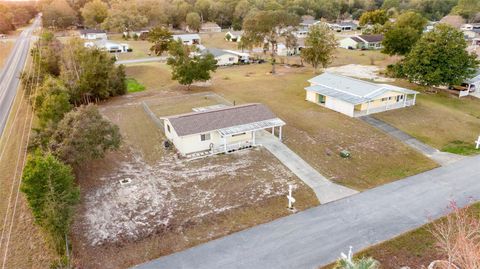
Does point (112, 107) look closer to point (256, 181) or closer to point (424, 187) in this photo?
point (256, 181)

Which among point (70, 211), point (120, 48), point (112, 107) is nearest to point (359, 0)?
point (120, 48)

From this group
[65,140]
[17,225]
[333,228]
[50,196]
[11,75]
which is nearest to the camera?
[50,196]

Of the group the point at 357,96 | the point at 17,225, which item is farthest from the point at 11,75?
the point at 357,96

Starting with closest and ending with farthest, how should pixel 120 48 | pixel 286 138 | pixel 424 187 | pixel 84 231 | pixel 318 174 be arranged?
pixel 84 231
pixel 424 187
pixel 318 174
pixel 286 138
pixel 120 48

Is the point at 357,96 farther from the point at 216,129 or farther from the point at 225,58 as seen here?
the point at 225,58

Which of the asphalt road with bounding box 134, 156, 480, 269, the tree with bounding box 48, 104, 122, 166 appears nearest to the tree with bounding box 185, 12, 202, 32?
the tree with bounding box 48, 104, 122, 166

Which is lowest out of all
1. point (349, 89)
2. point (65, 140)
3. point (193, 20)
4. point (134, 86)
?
point (134, 86)

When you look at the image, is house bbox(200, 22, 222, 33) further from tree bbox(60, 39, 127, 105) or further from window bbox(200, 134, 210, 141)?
window bbox(200, 134, 210, 141)

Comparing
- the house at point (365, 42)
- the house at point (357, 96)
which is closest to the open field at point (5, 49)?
the house at point (357, 96)
